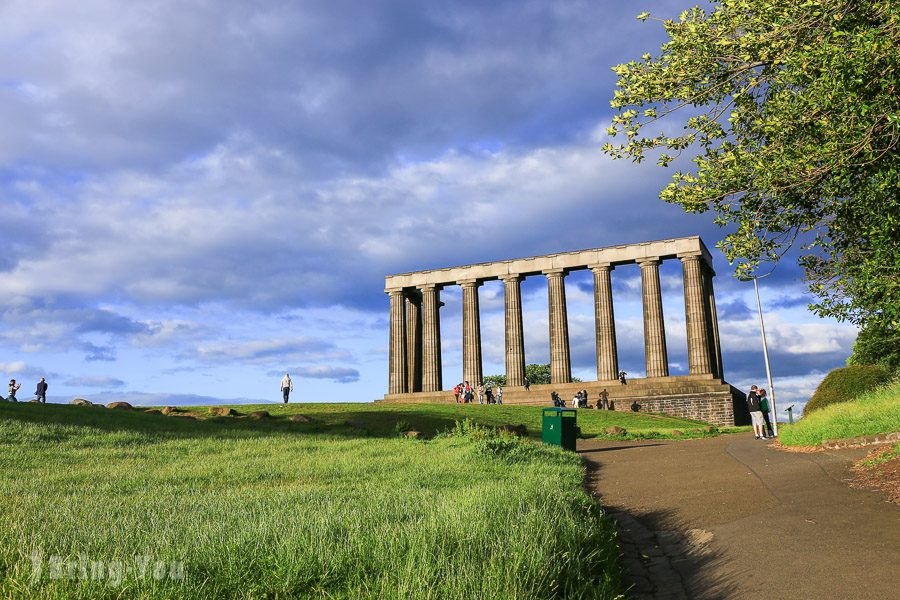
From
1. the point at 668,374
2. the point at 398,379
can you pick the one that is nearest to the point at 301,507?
the point at 668,374

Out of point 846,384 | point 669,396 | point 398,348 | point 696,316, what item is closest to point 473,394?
point 398,348

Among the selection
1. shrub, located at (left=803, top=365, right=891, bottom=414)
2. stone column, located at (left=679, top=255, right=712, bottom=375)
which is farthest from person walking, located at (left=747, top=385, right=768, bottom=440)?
stone column, located at (left=679, top=255, right=712, bottom=375)

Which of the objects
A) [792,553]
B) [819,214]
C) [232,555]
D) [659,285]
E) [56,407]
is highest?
[659,285]

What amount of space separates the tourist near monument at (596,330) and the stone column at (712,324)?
110 mm

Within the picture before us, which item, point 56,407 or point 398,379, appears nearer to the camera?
point 56,407

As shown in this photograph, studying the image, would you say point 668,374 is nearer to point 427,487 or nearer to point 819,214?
point 819,214

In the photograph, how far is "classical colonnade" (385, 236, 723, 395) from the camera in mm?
54812

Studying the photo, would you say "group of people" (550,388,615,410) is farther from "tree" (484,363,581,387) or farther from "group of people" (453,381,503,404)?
"tree" (484,363,581,387)

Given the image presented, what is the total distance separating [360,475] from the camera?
1313cm

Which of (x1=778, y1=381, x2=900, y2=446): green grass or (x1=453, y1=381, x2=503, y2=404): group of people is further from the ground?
(x1=453, y1=381, x2=503, y2=404): group of people

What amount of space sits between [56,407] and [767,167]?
2940cm

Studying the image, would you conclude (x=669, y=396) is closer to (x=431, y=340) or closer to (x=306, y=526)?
(x=431, y=340)

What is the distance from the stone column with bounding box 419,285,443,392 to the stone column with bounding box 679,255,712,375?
21809 mm

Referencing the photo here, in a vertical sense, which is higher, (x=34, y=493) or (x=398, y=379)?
(x=398, y=379)
